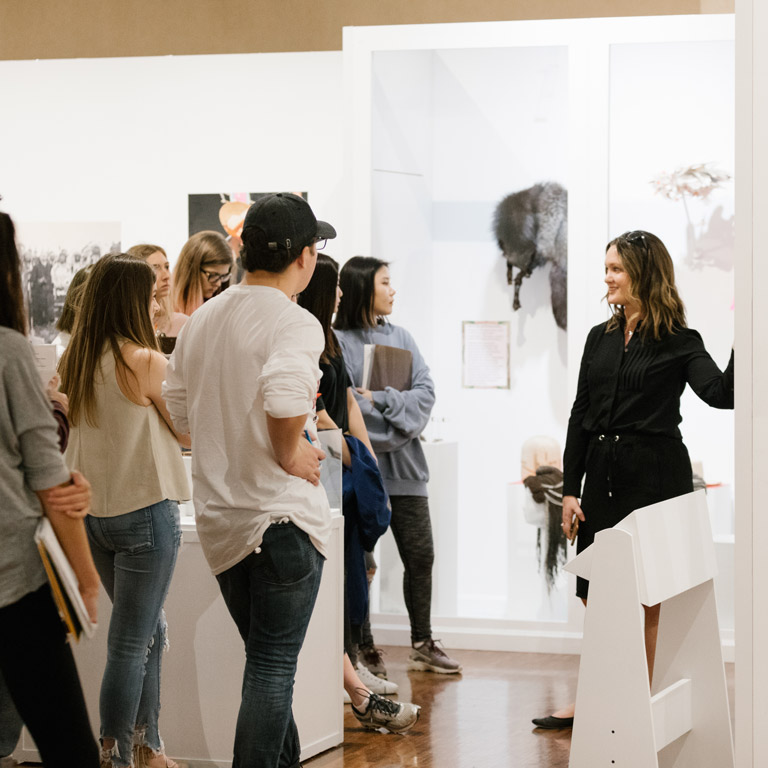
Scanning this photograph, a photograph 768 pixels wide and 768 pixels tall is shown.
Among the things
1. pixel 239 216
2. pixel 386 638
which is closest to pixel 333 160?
pixel 239 216

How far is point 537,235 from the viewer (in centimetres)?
486

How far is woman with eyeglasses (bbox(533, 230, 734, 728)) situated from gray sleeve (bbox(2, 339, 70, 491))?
206cm

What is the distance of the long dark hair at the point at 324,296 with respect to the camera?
137 inches

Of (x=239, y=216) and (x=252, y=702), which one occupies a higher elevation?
(x=239, y=216)

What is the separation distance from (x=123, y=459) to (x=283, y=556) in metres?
0.73

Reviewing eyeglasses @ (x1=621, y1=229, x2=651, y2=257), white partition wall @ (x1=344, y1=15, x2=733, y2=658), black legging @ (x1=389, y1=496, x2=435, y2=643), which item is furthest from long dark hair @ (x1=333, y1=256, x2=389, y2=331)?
eyeglasses @ (x1=621, y1=229, x2=651, y2=257)

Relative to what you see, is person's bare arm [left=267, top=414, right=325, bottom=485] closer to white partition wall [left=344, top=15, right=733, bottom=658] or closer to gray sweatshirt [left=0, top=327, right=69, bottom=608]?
gray sweatshirt [left=0, top=327, right=69, bottom=608]

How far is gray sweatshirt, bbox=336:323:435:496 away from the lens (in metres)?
4.55

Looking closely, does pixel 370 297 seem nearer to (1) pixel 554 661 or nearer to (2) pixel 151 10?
(1) pixel 554 661

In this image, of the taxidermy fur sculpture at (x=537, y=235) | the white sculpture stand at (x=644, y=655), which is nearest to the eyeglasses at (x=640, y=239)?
the white sculpture stand at (x=644, y=655)

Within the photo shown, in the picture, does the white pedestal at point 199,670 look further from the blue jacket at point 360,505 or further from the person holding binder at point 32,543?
the person holding binder at point 32,543

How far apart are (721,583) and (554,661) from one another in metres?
0.81

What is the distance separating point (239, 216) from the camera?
216 inches

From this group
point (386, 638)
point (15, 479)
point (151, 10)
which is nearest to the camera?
point (15, 479)
